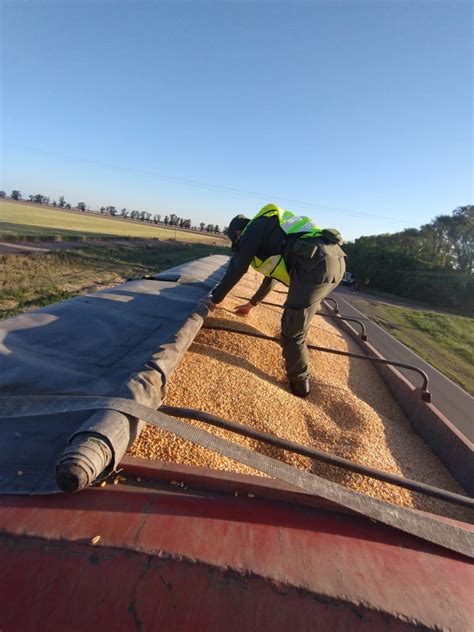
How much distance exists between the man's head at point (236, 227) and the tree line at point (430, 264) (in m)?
31.9

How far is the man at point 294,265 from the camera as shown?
3104 millimetres

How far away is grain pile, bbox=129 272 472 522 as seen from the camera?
1958 mm

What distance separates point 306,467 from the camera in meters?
2.04

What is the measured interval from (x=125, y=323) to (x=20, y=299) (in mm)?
7804

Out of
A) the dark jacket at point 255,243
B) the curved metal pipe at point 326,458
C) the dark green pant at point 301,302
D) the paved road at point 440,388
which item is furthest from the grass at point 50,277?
the paved road at point 440,388

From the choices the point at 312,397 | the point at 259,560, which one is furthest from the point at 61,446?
the point at 312,397

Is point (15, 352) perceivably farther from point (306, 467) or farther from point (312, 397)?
point (312, 397)

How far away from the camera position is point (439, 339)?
15.4m

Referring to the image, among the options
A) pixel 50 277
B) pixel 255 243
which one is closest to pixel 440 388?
pixel 255 243

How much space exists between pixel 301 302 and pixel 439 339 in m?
14.8

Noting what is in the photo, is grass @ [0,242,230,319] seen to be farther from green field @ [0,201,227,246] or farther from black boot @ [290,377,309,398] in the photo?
green field @ [0,201,227,246]

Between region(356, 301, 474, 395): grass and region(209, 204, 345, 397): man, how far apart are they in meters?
8.42

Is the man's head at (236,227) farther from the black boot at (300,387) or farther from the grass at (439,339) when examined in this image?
the grass at (439,339)

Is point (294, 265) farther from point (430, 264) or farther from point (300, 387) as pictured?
point (430, 264)
